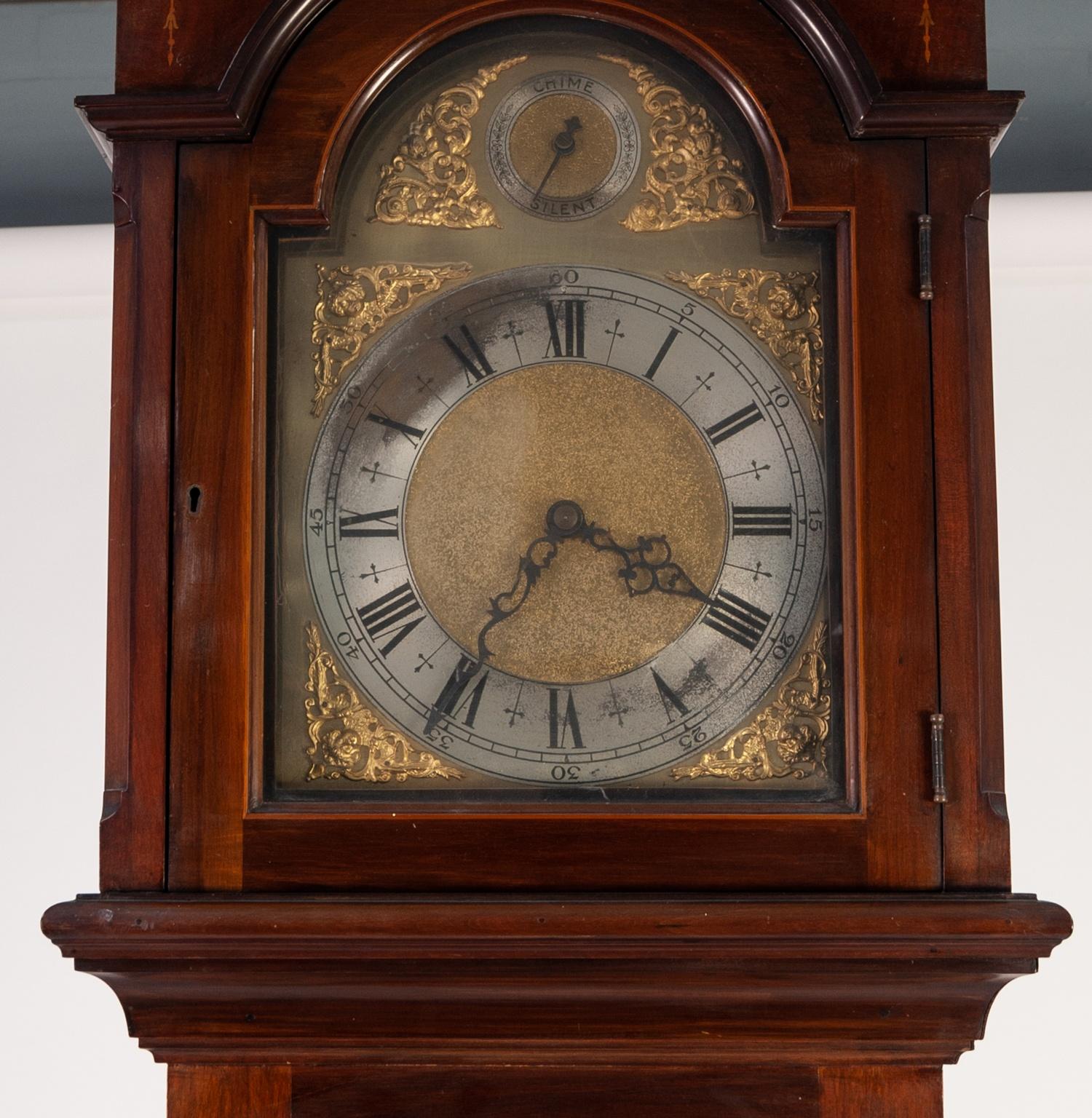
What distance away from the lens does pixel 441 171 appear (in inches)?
47.4

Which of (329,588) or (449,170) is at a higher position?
(449,170)

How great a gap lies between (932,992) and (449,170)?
0.67 meters

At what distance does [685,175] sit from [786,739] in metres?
0.41

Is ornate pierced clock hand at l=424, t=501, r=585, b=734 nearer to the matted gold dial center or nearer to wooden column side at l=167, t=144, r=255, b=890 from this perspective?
the matted gold dial center

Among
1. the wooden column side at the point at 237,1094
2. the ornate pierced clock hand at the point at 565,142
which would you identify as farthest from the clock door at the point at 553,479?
the wooden column side at the point at 237,1094

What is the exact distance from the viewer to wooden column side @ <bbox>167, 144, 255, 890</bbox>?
113cm

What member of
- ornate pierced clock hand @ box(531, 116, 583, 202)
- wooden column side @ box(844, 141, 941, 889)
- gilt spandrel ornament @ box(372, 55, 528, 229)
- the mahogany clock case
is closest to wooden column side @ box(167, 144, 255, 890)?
the mahogany clock case

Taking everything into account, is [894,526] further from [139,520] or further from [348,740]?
[139,520]

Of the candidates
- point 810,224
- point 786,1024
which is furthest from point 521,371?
point 786,1024

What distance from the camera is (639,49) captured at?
3.95 feet

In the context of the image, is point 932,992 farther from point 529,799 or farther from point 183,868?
point 183,868

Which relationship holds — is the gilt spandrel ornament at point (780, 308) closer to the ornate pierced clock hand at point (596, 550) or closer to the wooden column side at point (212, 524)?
the ornate pierced clock hand at point (596, 550)

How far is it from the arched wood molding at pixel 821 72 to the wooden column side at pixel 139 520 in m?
0.02

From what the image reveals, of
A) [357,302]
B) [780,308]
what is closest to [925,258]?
[780,308]
